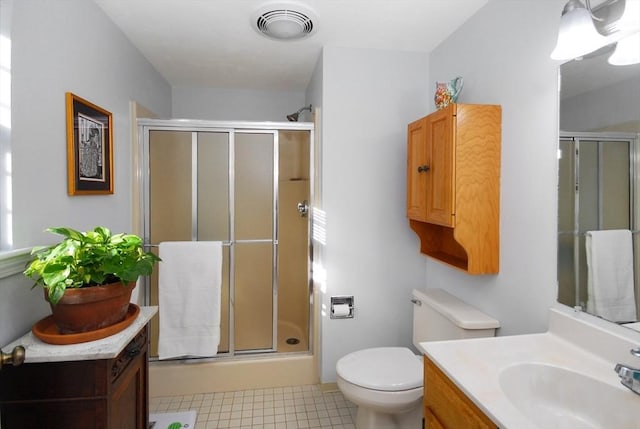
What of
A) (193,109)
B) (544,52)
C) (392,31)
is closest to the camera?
(544,52)

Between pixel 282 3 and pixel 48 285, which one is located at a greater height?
pixel 282 3

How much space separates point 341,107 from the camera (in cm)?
239

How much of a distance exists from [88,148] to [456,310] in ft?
6.60

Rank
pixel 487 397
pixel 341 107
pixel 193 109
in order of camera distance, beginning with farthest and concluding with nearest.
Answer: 1. pixel 193 109
2. pixel 341 107
3. pixel 487 397

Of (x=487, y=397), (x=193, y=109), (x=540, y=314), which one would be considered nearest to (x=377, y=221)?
(x=540, y=314)

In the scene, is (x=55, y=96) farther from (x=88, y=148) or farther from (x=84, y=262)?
(x=84, y=262)

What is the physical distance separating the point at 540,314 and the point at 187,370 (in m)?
2.12

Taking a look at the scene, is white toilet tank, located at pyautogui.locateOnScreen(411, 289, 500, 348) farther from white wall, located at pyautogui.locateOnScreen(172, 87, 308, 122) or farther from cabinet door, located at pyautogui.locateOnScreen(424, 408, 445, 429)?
white wall, located at pyautogui.locateOnScreen(172, 87, 308, 122)

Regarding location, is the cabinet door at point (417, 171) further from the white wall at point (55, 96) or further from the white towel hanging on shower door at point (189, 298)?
the white wall at point (55, 96)

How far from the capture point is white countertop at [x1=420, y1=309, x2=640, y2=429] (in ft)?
3.23

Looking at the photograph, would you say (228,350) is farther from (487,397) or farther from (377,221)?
(487,397)

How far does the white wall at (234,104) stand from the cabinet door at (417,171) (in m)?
1.56

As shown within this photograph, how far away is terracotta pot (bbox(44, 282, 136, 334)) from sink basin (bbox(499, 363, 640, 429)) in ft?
4.22

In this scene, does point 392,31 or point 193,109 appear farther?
point 193,109
